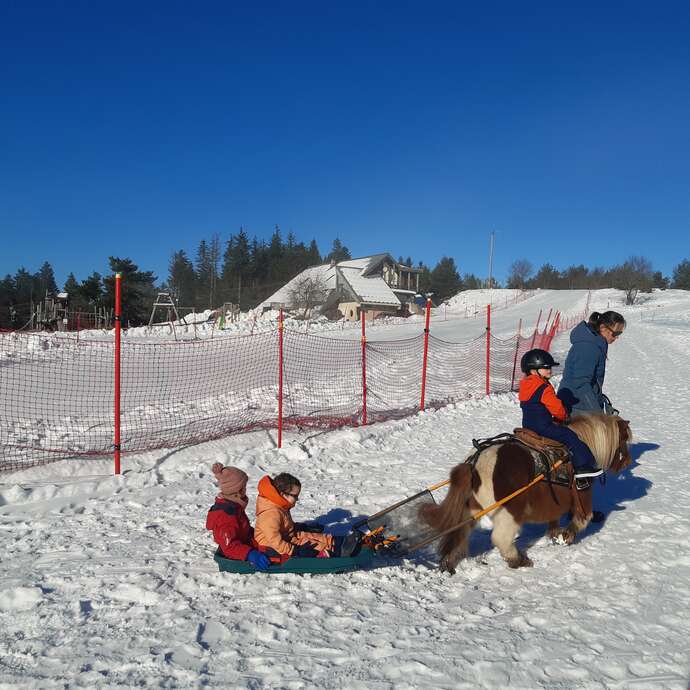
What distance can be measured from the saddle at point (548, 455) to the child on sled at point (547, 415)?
0.34ft

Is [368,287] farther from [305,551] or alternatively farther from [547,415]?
[305,551]

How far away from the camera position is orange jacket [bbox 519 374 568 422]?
3967 mm

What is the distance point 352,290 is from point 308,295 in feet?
12.0

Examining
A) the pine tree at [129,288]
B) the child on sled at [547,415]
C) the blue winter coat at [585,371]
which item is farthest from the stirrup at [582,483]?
the pine tree at [129,288]

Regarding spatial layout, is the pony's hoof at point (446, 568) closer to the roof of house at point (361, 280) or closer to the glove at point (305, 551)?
the glove at point (305, 551)

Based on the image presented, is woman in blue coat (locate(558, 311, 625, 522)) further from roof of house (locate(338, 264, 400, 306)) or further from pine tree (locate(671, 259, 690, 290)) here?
pine tree (locate(671, 259, 690, 290))

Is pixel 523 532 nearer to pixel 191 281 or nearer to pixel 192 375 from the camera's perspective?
pixel 192 375

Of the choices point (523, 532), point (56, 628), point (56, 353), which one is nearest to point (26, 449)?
point (56, 628)

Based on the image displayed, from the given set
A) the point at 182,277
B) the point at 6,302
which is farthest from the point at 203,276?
the point at 6,302

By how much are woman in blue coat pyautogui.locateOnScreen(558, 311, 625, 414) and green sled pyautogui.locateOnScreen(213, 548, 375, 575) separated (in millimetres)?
2940

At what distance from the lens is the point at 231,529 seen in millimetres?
3434

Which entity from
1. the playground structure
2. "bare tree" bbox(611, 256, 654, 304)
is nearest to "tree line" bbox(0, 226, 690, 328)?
"bare tree" bbox(611, 256, 654, 304)

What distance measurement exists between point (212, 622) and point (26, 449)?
219 inches

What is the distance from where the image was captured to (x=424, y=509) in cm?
372
